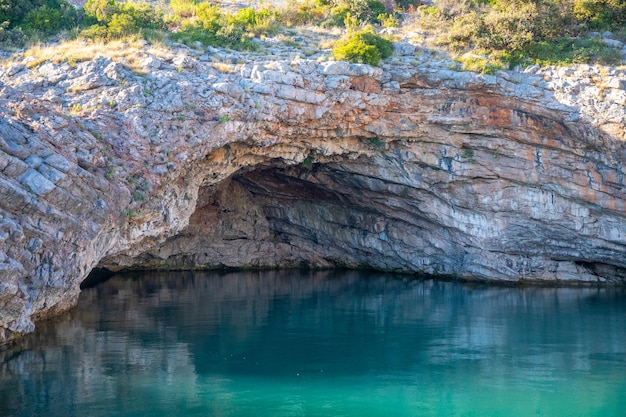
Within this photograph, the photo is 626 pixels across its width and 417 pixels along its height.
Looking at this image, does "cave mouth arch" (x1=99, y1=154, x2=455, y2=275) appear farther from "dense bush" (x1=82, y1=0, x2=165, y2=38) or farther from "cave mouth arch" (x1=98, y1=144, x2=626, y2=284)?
"dense bush" (x1=82, y1=0, x2=165, y2=38)

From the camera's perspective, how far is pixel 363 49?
3084cm

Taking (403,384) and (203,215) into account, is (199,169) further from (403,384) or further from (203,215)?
(403,384)

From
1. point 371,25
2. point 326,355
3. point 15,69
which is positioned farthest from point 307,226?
point 326,355

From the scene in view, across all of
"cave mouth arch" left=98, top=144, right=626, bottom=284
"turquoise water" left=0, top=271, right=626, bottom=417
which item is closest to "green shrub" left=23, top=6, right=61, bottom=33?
"cave mouth arch" left=98, top=144, right=626, bottom=284

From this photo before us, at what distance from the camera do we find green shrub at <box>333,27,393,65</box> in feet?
101

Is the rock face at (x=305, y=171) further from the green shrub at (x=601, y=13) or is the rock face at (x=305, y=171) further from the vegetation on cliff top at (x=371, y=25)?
the green shrub at (x=601, y=13)

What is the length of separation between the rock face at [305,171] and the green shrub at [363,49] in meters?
0.75

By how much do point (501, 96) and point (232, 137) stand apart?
1201 cm

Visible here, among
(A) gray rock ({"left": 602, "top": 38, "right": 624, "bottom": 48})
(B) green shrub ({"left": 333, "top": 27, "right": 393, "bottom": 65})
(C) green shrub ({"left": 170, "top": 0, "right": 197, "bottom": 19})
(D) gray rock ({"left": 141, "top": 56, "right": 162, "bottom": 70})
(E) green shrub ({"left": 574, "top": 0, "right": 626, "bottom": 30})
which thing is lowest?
(D) gray rock ({"left": 141, "top": 56, "right": 162, "bottom": 70})

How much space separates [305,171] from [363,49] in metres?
7.76

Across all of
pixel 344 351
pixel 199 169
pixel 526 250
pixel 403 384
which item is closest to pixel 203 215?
pixel 199 169

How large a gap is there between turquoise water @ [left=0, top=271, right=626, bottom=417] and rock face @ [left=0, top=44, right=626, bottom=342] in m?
2.29

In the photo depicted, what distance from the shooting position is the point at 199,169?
29.2 m

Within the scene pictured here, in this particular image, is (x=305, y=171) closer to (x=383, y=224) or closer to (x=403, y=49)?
(x=383, y=224)
